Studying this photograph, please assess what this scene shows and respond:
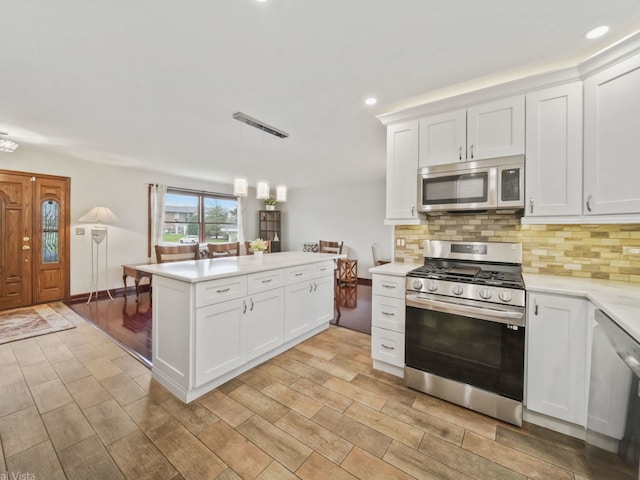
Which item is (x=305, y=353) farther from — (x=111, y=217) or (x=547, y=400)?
(x=111, y=217)

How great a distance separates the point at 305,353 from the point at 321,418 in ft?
3.17

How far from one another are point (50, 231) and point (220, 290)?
4323mm

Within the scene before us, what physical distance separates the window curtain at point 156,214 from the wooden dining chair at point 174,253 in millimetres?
1097

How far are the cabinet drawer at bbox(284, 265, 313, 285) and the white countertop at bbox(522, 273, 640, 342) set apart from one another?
6.51 ft

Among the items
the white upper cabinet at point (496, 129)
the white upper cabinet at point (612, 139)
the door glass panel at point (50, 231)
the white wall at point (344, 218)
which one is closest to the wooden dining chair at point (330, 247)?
the white wall at point (344, 218)

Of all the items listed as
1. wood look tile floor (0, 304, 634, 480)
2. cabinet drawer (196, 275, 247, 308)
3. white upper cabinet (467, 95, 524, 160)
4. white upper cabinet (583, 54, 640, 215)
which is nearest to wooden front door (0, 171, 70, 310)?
wood look tile floor (0, 304, 634, 480)

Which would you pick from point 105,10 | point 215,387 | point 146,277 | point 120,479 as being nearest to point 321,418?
point 215,387

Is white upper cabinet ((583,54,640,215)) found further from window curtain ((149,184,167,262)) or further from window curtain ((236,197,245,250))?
window curtain ((236,197,245,250))

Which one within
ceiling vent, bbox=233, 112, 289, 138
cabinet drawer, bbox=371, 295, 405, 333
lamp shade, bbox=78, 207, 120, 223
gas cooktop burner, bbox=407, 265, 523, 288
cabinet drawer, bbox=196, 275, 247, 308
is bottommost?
cabinet drawer, bbox=371, 295, 405, 333

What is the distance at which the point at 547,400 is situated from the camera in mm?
1767

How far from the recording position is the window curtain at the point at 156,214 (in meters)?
5.54

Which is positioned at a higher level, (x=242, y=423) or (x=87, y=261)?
(x=87, y=261)

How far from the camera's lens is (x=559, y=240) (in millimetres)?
2172

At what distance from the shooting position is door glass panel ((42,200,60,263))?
4.36 metres
